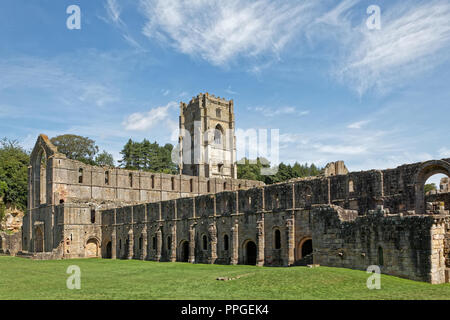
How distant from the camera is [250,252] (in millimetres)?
38250

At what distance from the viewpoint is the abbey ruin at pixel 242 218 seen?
2269cm

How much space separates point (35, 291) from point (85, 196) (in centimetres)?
4182

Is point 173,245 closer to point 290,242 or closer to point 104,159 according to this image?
point 290,242

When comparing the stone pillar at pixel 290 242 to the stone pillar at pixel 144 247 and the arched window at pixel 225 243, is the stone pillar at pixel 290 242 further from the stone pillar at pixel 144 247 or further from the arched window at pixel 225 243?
the stone pillar at pixel 144 247

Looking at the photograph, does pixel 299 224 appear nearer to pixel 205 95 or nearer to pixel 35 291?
pixel 35 291

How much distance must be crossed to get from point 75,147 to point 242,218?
63.6m

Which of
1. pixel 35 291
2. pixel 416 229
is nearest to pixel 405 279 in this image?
pixel 416 229

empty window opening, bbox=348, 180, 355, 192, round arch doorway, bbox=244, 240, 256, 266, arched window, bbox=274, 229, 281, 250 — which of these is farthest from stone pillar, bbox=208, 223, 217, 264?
empty window opening, bbox=348, 180, 355, 192

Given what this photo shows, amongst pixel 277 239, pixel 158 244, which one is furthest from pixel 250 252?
pixel 158 244

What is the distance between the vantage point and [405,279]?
71.1ft

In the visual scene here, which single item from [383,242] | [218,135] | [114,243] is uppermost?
[218,135]

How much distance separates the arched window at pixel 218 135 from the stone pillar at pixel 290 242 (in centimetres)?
5740

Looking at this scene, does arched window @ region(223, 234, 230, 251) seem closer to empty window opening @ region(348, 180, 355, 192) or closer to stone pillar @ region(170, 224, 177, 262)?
stone pillar @ region(170, 224, 177, 262)
